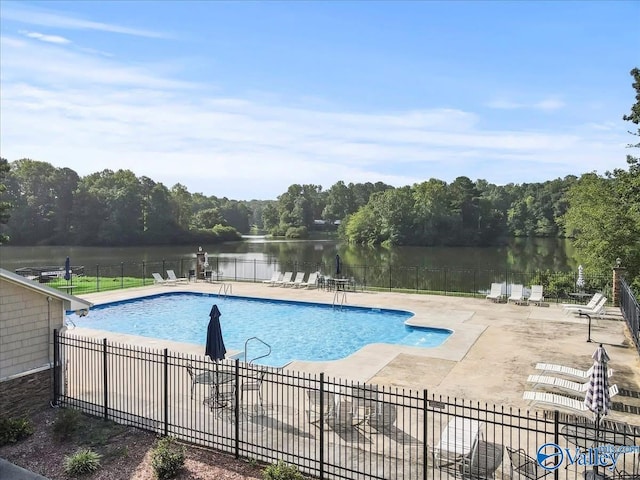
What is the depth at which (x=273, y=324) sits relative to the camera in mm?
18578

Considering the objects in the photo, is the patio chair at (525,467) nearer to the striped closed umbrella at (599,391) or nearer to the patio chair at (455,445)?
the patio chair at (455,445)

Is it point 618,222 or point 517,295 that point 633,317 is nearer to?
point 517,295

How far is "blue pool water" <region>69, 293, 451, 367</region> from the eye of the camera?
15.6 meters

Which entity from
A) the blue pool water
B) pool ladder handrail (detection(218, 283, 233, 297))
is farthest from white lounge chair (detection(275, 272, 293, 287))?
the blue pool water

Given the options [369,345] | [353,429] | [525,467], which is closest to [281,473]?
[353,429]

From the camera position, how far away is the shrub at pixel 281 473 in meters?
6.46

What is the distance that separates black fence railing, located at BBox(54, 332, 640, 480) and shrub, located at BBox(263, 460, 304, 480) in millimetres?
364

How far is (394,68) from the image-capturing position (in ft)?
60.9

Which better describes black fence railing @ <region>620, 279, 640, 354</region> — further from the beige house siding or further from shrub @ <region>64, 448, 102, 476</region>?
the beige house siding

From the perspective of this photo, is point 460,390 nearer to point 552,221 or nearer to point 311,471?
point 311,471

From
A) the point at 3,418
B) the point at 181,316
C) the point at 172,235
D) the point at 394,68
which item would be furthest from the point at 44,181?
the point at 3,418

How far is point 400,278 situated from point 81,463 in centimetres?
3025

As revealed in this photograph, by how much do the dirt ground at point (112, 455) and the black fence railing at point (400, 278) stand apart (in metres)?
16.6

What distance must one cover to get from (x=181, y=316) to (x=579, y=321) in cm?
1452
